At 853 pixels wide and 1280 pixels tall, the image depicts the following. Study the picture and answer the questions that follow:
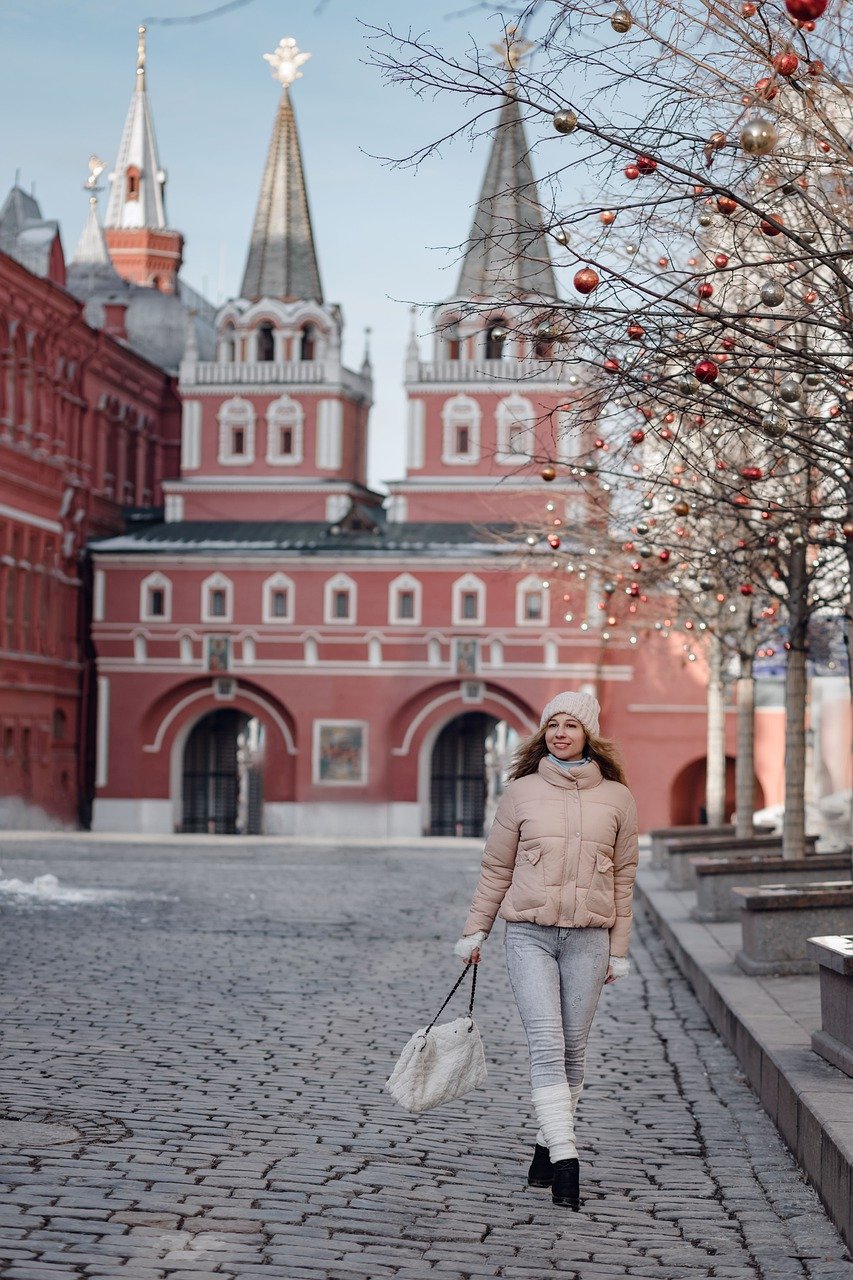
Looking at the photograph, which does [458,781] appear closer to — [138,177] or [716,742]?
[716,742]

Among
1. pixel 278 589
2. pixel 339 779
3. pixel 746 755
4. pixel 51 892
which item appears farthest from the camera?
pixel 278 589

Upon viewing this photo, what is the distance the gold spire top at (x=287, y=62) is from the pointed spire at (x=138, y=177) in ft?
65.1

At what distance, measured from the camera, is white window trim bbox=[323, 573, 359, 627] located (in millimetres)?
52906

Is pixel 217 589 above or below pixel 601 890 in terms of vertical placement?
above

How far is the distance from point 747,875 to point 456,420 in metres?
39.7

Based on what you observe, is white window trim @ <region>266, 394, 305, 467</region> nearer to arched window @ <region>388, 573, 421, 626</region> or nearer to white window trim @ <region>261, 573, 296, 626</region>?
white window trim @ <region>261, 573, 296, 626</region>

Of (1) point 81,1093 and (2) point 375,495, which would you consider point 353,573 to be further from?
(1) point 81,1093

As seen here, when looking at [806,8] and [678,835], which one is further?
[678,835]

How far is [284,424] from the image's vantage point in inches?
2226

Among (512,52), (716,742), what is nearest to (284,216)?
(716,742)

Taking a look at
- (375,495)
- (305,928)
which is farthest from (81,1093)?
(375,495)

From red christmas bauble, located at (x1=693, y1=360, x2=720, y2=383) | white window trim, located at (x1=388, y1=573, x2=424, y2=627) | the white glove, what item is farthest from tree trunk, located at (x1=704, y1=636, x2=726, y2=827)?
the white glove

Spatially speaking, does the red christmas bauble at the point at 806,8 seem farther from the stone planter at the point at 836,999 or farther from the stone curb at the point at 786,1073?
the stone planter at the point at 836,999

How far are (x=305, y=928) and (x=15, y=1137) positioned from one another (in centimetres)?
1085
